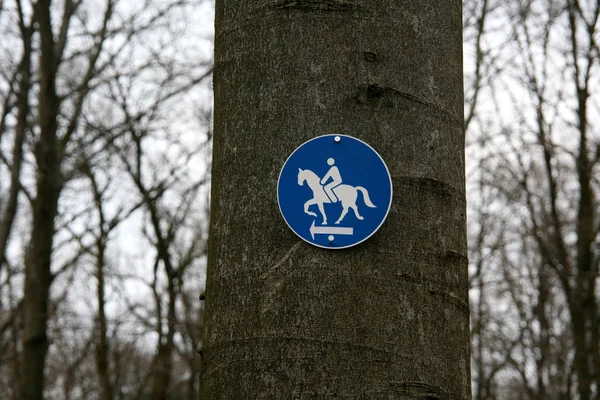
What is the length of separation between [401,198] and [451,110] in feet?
0.92

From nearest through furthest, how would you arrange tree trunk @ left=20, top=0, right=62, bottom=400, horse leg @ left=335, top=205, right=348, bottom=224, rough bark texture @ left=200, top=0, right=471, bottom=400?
1. rough bark texture @ left=200, top=0, right=471, bottom=400
2. horse leg @ left=335, top=205, right=348, bottom=224
3. tree trunk @ left=20, top=0, right=62, bottom=400

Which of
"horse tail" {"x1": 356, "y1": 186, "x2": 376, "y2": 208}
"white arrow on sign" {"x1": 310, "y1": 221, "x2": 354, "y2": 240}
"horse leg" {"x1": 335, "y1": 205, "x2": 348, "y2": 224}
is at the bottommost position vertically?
"white arrow on sign" {"x1": 310, "y1": 221, "x2": 354, "y2": 240}

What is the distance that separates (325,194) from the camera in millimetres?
1706

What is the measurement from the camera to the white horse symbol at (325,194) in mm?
1702

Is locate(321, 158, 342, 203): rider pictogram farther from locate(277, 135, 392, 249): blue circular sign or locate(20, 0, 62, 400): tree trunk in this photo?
locate(20, 0, 62, 400): tree trunk

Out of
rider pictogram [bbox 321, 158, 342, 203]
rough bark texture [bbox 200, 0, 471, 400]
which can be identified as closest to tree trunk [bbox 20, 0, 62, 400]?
rough bark texture [bbox 200, 0, 471, 400]

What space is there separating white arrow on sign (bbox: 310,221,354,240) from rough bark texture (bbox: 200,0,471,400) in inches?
1.4

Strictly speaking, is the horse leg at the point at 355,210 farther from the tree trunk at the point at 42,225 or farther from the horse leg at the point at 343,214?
the tree trunk at the point at 42,225

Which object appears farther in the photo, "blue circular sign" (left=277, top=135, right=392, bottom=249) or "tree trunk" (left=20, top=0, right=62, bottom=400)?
"tree trunk" (left=20, top=0, right=62, bottom=400)

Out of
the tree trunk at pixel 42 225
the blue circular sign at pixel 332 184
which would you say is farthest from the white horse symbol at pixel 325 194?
the tree trunk at pixel 42 225

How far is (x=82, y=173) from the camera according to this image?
11.7 meters

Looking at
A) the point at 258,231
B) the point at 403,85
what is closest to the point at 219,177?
the point at 258,231

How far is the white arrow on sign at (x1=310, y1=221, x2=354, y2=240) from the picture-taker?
1.67 meters

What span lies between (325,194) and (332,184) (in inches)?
1.0
